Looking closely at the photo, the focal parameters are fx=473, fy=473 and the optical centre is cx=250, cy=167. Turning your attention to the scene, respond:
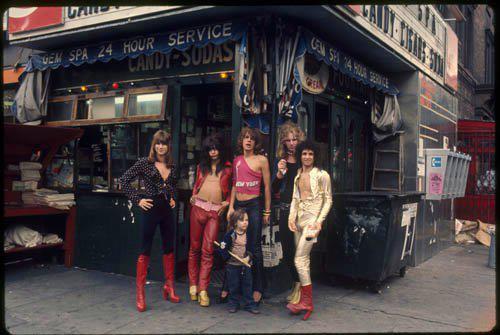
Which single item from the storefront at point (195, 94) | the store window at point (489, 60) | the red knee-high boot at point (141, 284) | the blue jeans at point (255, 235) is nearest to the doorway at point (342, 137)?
the storefront at point (195, 94)

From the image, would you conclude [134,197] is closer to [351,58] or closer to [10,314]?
[10,314]

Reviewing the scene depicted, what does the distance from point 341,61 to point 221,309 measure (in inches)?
160

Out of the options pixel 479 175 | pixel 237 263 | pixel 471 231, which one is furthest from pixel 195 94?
pixel 479 175

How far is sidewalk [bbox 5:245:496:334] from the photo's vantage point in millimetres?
4891

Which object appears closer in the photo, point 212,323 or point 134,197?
point 212,323

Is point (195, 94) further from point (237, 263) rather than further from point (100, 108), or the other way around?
point (237, 263)

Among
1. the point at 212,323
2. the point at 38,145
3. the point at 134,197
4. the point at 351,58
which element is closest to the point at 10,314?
the point at 134,197

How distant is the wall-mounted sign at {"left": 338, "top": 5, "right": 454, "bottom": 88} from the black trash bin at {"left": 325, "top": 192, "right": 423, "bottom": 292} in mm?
2479

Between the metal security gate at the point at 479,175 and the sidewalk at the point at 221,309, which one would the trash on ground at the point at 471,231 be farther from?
the sidewalk at the point at 221,309

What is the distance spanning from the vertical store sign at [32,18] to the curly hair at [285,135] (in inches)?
149

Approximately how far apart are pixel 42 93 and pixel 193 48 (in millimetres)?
3122

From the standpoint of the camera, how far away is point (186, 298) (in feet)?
19.5

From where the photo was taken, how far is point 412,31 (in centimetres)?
874

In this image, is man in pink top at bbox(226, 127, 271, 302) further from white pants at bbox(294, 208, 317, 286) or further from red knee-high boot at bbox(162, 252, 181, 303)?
red knee-high boot at bbox(162, 252, 181, 303)
